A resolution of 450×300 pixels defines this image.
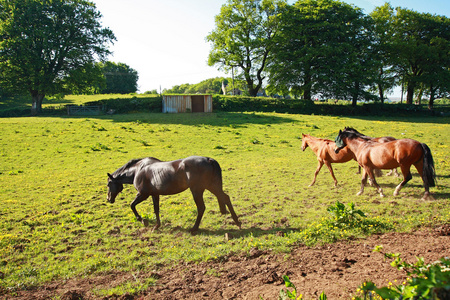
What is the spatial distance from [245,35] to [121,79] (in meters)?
48.6

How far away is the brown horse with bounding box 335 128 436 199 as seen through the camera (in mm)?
9656

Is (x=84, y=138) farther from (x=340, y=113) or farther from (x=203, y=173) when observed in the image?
(x=340, y=113)

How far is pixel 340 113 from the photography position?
43.4m

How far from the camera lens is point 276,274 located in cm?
560

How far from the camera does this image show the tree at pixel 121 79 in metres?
82.6

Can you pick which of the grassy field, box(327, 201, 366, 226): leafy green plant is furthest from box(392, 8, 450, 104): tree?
box(327, 201, 366, 226): leafy green plant

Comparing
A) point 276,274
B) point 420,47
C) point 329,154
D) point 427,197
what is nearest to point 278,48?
point 420,47

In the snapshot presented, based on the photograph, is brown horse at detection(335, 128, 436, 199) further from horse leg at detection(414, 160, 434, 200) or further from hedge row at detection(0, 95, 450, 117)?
hedge row at detection(0, 95, 450, 117)

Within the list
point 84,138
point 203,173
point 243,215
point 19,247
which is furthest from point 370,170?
point 84,138

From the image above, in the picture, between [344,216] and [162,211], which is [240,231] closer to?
[344,216]

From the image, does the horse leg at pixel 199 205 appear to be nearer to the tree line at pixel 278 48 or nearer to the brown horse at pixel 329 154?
the brown horse at pixel 329 154

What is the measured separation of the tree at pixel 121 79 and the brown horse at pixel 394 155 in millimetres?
78415

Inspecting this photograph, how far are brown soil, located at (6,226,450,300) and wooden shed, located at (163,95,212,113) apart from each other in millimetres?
36868

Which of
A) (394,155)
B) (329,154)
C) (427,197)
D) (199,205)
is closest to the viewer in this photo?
(199,205)
